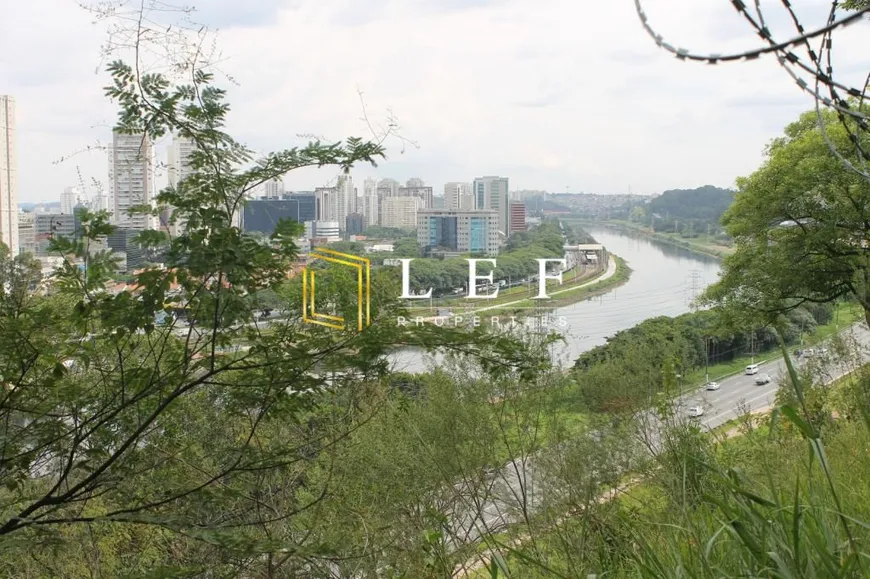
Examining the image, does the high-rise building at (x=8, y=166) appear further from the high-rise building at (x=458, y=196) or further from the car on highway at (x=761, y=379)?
the high-rise building at (x=458, y=196)

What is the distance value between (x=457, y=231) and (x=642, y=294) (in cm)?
682

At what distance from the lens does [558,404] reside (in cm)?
584

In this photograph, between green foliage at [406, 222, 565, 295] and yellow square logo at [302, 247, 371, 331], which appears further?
green foliage at [406, 222, 565, 295]

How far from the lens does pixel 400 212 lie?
1108 inches

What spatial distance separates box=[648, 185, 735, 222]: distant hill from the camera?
37344mm

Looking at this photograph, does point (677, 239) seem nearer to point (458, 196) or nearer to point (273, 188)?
point (458, 196)

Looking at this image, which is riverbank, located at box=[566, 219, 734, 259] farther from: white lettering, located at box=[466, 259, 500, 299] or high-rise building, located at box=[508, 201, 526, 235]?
white lettering, located at box=[466, 259, 500, 299]

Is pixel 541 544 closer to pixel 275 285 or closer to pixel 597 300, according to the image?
pixel 275 285

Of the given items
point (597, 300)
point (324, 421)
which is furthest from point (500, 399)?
point (597, 300)

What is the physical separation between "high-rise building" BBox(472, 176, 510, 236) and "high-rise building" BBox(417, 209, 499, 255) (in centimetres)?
492

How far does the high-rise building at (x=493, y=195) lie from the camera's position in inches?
1409

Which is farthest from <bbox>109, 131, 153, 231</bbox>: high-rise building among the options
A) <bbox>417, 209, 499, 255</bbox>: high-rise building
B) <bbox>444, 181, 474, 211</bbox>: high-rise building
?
<bbox>444, 181, 474, 211</bbox>: high-rise building

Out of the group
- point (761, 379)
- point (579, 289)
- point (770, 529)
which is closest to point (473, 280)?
point (579, 289)

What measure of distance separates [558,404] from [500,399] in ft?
1.55
